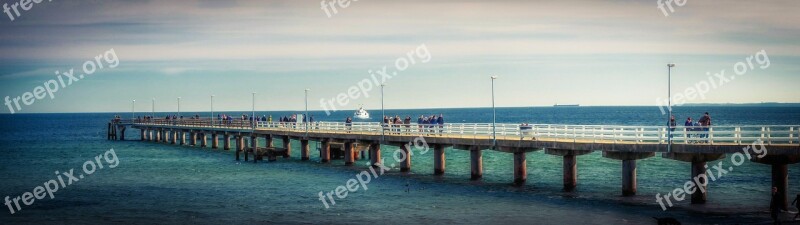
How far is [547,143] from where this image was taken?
38.1 meters

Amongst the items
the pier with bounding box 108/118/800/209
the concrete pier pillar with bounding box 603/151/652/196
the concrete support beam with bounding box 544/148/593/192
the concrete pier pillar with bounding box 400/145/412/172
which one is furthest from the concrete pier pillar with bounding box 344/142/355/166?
the concrete pier pillar with bounding box 603/151/652/196

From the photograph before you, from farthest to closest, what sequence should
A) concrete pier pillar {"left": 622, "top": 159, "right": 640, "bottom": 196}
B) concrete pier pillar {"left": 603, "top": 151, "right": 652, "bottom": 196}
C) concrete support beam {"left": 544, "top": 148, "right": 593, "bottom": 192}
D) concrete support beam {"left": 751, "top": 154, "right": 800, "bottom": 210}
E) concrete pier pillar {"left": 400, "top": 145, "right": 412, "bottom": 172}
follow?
concrete pier pillar {"left": 400, "top": 145, "right": 412, "bottom": 172} < concrete support beam {"left": 544, "top": 148, "right": 593, "bottom": 192} < concrete pier pillar {"left": 622, "top": 159, "right": 640, "bottom": 196} < concrete pier pillar {"left": 603, "top": 151, "right": 652, "bottom": 196} < concrete support beam {"left": 751, "top": 154, "right": 800, "bottom": 210}

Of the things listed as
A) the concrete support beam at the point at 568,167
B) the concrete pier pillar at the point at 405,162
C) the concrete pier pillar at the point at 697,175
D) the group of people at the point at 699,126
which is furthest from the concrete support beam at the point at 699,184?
the concrete pier pillar at the point at 405,162

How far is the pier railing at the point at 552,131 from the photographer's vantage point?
3212cm

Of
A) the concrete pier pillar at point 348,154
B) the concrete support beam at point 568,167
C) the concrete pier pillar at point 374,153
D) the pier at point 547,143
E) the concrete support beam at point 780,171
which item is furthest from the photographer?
the concrete pier pillar at point 348,154

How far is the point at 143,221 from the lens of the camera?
104ft

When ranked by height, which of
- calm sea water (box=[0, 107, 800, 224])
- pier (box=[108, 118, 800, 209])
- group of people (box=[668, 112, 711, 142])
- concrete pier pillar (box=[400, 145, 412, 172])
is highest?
group of people (box=[668, 112, 711, 142])

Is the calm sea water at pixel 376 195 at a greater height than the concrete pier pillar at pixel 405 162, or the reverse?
the concrete pier pillar at pixel 405 162

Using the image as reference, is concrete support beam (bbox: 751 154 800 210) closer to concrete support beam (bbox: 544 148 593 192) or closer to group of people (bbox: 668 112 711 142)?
group of people (bbox: 668 112 711 142)

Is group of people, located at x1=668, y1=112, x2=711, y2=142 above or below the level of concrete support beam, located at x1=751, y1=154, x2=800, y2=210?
above

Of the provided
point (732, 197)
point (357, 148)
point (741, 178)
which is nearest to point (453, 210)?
point (732, 197)

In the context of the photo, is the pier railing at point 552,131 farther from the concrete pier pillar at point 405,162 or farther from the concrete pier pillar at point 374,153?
the concrete pier pillar at point 405,162

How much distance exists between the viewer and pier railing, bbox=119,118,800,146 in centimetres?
3212

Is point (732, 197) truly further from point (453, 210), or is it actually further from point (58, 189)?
point (58, 189)
